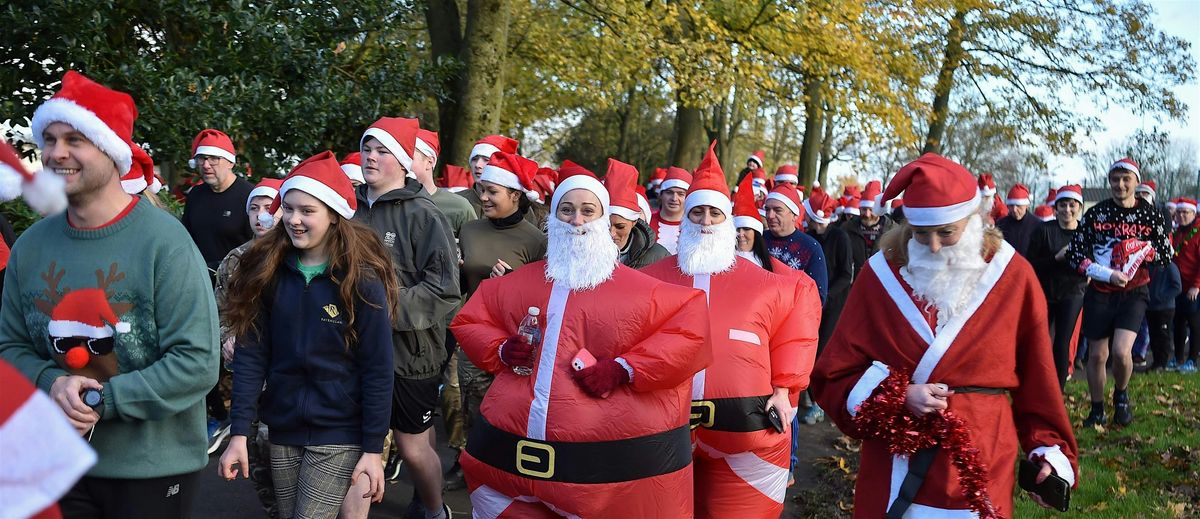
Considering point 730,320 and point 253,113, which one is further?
point 253,113

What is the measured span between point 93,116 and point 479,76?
995 centimetres

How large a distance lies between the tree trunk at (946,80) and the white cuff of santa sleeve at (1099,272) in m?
15.5

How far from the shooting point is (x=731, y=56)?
1888 cm

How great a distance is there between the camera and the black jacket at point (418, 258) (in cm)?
556

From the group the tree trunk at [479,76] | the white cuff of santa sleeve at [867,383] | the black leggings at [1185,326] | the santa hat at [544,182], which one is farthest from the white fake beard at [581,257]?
the black leggings at [1185,326]

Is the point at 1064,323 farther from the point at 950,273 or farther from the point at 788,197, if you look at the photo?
the point at 950,273

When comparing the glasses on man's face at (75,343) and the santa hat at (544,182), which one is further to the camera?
the santa hat at (544,182)

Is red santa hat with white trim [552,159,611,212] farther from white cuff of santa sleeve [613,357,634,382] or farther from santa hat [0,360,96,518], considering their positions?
santa hat [0,360,96,518]

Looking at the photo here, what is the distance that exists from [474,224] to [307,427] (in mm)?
2742

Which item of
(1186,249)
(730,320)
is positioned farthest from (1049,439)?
(1186,249)

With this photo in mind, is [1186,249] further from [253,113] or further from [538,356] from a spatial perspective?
[538,356]

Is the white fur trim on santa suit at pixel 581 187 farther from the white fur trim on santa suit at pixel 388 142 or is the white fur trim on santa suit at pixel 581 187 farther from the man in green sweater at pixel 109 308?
the man in green sweater at pixel 109 308

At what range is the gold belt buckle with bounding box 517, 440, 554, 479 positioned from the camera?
4055 millimetres

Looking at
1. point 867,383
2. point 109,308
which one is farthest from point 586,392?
point 109,308
